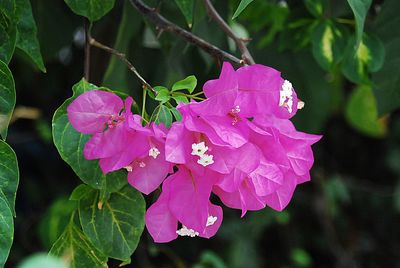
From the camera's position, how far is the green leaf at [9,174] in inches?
22.2

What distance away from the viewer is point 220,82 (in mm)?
533

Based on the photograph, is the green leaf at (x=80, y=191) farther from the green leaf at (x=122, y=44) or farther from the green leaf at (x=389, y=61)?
the green leaf at (x=389, y=61)

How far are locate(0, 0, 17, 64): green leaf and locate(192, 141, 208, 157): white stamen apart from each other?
0.65ft

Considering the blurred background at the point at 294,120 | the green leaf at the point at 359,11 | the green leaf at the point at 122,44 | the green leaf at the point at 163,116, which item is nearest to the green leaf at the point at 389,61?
the blurred background at the point at 294,120

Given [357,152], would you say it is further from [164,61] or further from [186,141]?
[186,141]

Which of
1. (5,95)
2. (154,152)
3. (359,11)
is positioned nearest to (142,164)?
(154,152)

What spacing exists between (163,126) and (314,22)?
1.41 ft

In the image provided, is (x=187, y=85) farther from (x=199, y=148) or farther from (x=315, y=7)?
(x=315, y=7)

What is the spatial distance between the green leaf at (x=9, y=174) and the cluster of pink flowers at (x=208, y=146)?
0.06 meters

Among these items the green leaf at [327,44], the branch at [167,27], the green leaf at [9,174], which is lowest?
the green leaf at [327,44]

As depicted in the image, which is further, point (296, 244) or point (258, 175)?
point (296, 244)

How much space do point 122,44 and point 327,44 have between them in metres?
0.25

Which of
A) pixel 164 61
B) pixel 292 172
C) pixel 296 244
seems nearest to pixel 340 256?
pixel 296 244

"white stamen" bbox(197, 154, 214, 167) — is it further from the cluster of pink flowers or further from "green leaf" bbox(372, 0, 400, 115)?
"green leaf" bbox(372, 0, 400, 115)
